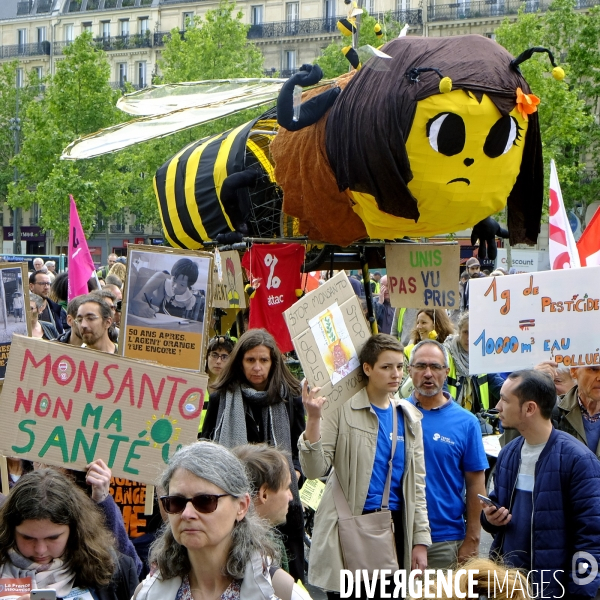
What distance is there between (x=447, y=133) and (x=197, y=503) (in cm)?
372

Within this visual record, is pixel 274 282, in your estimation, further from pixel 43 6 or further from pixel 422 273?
pixel 43 6

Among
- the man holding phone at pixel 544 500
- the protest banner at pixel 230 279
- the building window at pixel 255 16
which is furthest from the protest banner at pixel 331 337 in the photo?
the building window at pixel 255 16

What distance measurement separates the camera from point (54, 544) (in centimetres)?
326

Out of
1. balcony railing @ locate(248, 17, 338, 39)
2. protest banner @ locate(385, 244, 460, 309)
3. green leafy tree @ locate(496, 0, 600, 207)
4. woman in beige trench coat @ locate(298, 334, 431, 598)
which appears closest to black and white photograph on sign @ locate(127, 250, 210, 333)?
woman in beige trench coat @ locate(298, 334, 431, 598)

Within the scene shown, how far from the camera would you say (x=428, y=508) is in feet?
16.9

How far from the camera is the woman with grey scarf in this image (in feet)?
16.7

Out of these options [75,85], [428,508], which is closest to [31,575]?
[428,508]

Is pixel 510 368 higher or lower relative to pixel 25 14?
lower

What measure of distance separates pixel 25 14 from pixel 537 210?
5469cm

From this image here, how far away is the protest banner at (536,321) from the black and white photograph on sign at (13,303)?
2357mm

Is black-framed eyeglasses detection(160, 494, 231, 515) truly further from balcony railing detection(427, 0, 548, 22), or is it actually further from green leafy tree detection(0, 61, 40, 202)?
green leafy tree detection(0, 61, 40, 202)

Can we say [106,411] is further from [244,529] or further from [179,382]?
[244,529]

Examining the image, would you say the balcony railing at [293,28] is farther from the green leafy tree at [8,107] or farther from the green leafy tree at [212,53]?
the green leafy tree at [212,53]

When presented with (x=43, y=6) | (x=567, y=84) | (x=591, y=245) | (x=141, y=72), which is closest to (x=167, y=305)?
(x=591, y=245)
